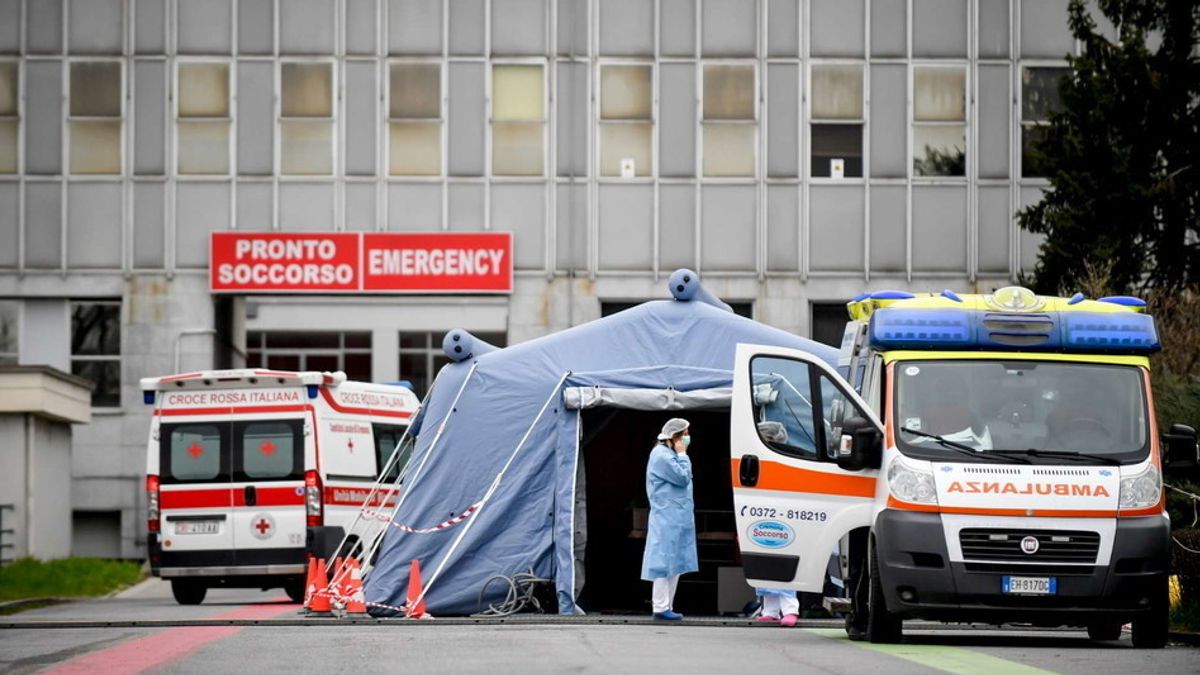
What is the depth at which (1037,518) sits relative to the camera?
48.6 feet

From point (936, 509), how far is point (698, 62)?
27.0 m

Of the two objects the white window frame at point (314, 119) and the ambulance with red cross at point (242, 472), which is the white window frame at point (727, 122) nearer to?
the white window frame at point (314, 119)

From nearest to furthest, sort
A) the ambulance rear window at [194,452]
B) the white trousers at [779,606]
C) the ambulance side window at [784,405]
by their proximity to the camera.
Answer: the ambulance side window at [784,405], the white trousers at [779,606], the ambulance rear window at [194,452]

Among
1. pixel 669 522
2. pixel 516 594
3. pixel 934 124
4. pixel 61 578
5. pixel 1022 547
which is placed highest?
pixel 934 124

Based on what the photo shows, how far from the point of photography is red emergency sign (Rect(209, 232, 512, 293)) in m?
40.8

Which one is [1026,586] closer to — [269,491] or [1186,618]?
[1186,618]

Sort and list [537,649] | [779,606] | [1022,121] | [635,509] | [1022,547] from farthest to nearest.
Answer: [1022,121], [635,509], [779,606], [1022,547], [537,649]

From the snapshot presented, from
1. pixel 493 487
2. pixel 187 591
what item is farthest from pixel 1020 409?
pixel 187 591

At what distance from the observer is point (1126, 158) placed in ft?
116

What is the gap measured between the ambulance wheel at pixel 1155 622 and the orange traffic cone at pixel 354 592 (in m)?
7.93

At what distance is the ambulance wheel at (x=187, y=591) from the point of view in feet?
86.1

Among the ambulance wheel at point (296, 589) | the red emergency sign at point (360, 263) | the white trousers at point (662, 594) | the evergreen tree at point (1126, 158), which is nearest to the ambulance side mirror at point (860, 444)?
the white trousers at point (662, 594)

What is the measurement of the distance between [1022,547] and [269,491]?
12.2 meters

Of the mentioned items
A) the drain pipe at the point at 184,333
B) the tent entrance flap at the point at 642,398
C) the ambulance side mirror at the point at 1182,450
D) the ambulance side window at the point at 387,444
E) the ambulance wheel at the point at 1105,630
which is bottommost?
the ambulance wheel at the point at 1105,630
